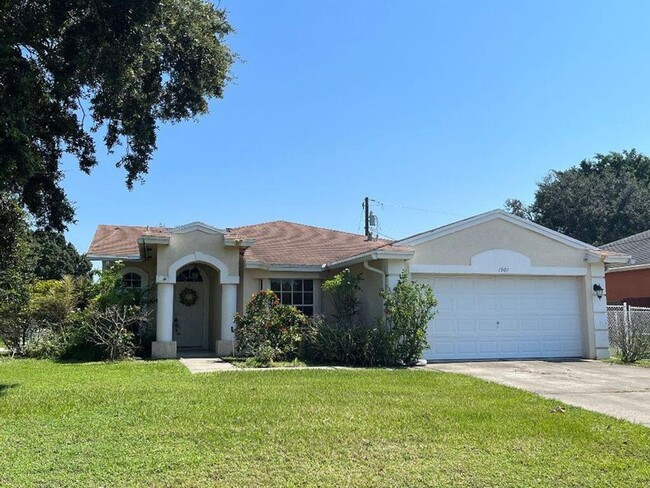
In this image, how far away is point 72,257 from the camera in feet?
152

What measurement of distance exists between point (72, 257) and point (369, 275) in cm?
3788

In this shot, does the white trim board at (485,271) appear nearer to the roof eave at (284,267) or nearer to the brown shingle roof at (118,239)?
the roof eave at (284,267)

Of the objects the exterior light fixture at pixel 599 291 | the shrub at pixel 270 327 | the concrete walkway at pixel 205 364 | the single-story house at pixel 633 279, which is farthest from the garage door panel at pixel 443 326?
the single-story house at pixel 633 279

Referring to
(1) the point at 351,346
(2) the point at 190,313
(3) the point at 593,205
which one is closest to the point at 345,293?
(1) the point at 351,346

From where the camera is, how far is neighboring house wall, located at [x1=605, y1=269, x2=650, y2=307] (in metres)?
22.8

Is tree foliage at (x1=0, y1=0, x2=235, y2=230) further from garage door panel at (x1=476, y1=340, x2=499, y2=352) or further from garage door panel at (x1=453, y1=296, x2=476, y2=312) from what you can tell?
garage door panel at (x1=476, y1=340, x2=499, y2=352)

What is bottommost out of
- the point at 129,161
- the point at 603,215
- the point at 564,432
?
the point at 564,432

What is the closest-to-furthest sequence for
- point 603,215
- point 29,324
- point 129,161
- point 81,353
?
point 129,161
point 81,353
point 29,324
point 603,215

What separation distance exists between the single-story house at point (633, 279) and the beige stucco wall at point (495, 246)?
773 cm

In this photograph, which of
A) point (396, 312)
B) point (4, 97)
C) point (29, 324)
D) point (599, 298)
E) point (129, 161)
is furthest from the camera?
point (29, 324)

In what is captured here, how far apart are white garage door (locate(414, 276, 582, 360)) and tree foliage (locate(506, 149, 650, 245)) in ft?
95.9

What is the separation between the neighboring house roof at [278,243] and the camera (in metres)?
17.3

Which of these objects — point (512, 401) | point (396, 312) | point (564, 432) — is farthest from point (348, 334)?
point (564, 432)

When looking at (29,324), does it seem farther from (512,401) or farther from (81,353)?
(512,401)
